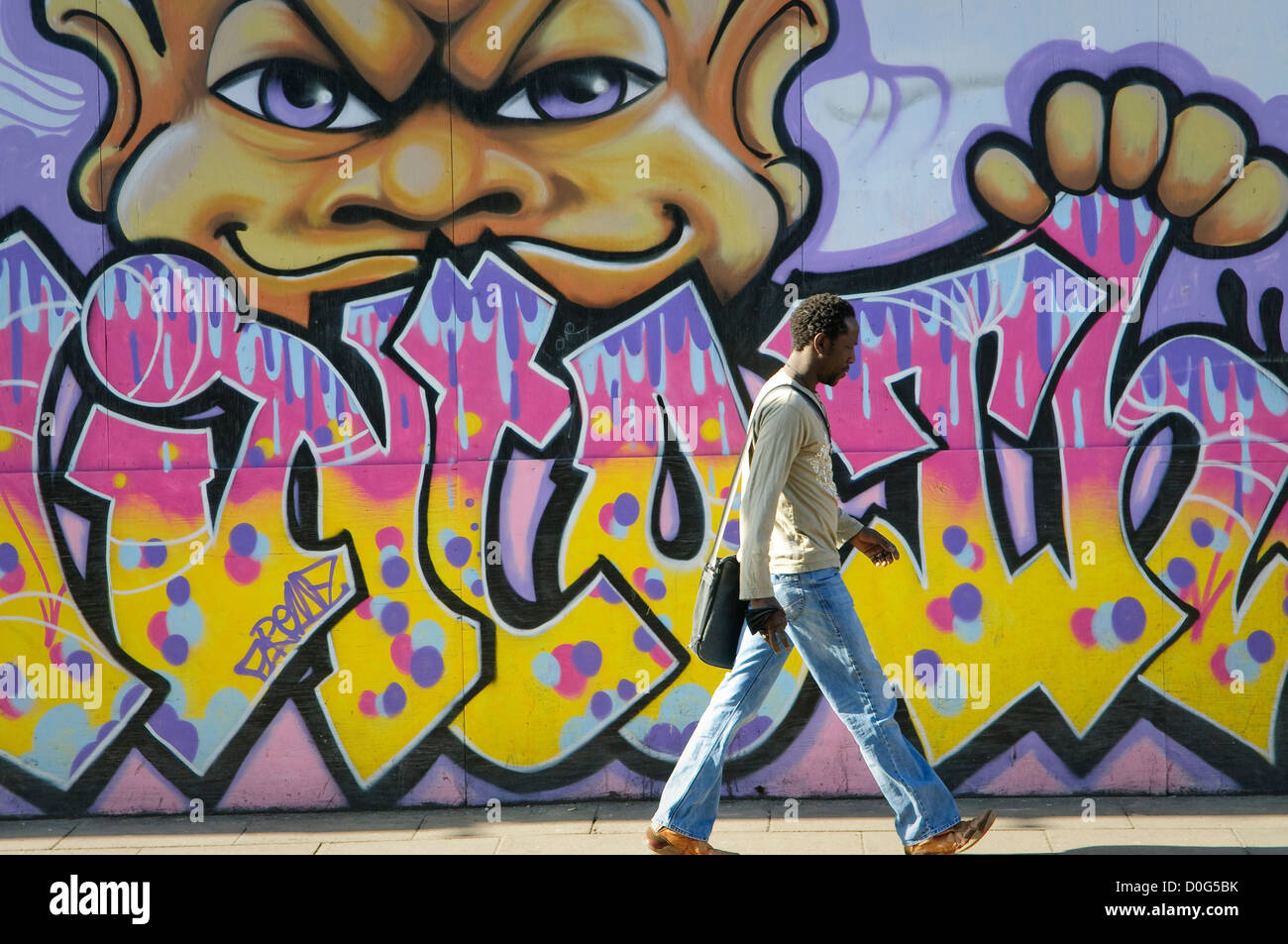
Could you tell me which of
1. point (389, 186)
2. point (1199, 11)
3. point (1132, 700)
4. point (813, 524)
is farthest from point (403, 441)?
point (1199, 11)

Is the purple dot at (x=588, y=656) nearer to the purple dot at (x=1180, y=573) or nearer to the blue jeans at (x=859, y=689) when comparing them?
the blue jeans at (x=859, y=689)

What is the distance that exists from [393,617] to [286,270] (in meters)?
1.49

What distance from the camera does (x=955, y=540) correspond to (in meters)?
5.46

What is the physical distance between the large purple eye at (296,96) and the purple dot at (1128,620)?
11.8 ft

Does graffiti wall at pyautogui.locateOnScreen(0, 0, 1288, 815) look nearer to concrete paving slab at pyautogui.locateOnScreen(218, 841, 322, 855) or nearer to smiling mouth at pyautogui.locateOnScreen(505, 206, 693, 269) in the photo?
smiling mouth at pyautogui.locateOnScreen(505, 206, 693, 269)

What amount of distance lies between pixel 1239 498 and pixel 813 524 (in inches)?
81.6

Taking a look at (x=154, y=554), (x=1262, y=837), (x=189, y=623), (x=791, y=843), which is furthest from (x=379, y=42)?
(x=1262, y=837)

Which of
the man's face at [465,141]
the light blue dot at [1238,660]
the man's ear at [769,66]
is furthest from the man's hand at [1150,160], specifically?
the light blue dot at [1238,660]

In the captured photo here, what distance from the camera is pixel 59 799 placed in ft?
18.3

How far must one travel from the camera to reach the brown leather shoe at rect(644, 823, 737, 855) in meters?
4.63

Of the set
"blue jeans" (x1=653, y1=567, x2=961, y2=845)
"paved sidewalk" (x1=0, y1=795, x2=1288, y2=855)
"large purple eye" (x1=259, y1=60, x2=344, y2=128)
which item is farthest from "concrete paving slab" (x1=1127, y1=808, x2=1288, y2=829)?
"large purple eye" (x1=259, y1=60, x2=344, y2=128)

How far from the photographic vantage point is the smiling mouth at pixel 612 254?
5.46 m

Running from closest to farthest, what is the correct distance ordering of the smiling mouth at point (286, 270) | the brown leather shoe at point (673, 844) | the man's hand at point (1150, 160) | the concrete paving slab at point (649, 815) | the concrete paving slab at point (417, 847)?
the brown leather shoe at point (673, 844), the concrete paving slab at point (417, 847), the concrete paving slab at point (649, 815), the man's hand at point (1150, 160), the smiling mouth at point (286, 270)

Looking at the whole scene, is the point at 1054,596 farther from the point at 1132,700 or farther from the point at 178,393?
the point at 178,393
